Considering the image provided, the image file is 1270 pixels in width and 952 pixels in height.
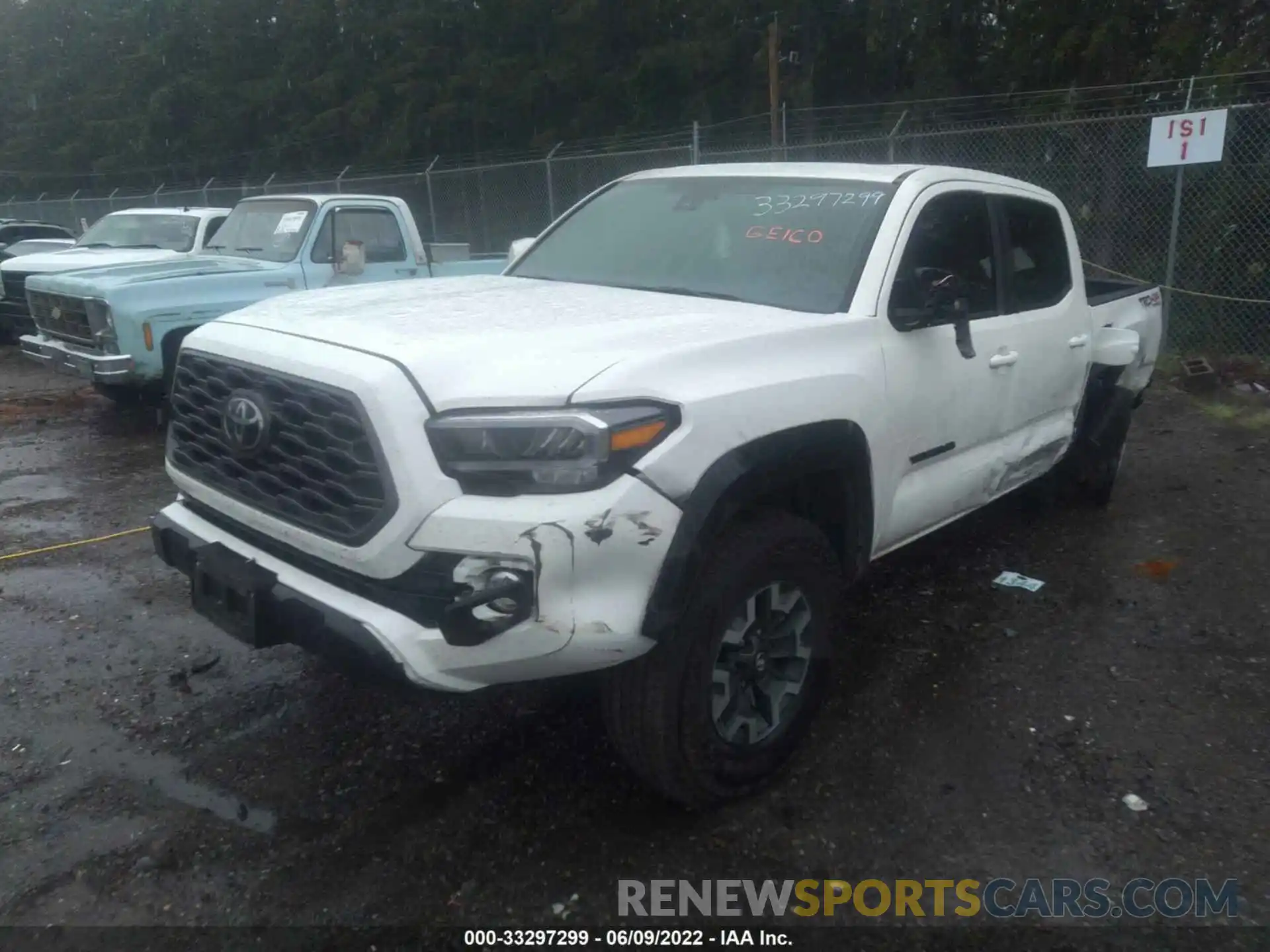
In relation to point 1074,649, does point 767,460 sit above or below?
above

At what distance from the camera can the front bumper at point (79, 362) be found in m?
6.72

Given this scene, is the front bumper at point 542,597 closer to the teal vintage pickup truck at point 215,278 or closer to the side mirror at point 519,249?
the side mirror at point 519,249

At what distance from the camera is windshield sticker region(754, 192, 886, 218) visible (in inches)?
147

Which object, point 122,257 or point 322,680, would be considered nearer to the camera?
point 322,680

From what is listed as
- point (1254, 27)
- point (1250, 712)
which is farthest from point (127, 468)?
point (1254, 27)

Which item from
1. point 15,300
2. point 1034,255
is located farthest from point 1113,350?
point 15,300

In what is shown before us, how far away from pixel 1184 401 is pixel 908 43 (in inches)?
664

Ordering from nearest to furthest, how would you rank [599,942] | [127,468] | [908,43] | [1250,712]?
1. [599,942]
2. [1250,712]
3. [127,468]
4. [908,43]

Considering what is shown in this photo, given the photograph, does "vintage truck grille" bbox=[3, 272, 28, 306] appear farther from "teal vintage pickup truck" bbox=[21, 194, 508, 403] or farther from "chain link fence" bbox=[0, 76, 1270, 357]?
"chain link fence" bbox=[0, 76, 1270, 357]

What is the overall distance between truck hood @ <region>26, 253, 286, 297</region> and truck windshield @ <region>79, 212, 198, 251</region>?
162cm

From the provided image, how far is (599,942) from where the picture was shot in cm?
254

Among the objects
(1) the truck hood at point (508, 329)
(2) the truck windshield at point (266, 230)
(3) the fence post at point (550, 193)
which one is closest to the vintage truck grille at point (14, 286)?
(2) the truck windshield at point (266, 230)

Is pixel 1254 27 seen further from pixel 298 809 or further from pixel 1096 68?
pixel 298 809

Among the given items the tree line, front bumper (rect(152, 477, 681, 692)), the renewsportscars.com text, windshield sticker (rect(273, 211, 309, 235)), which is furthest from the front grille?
the tree line
